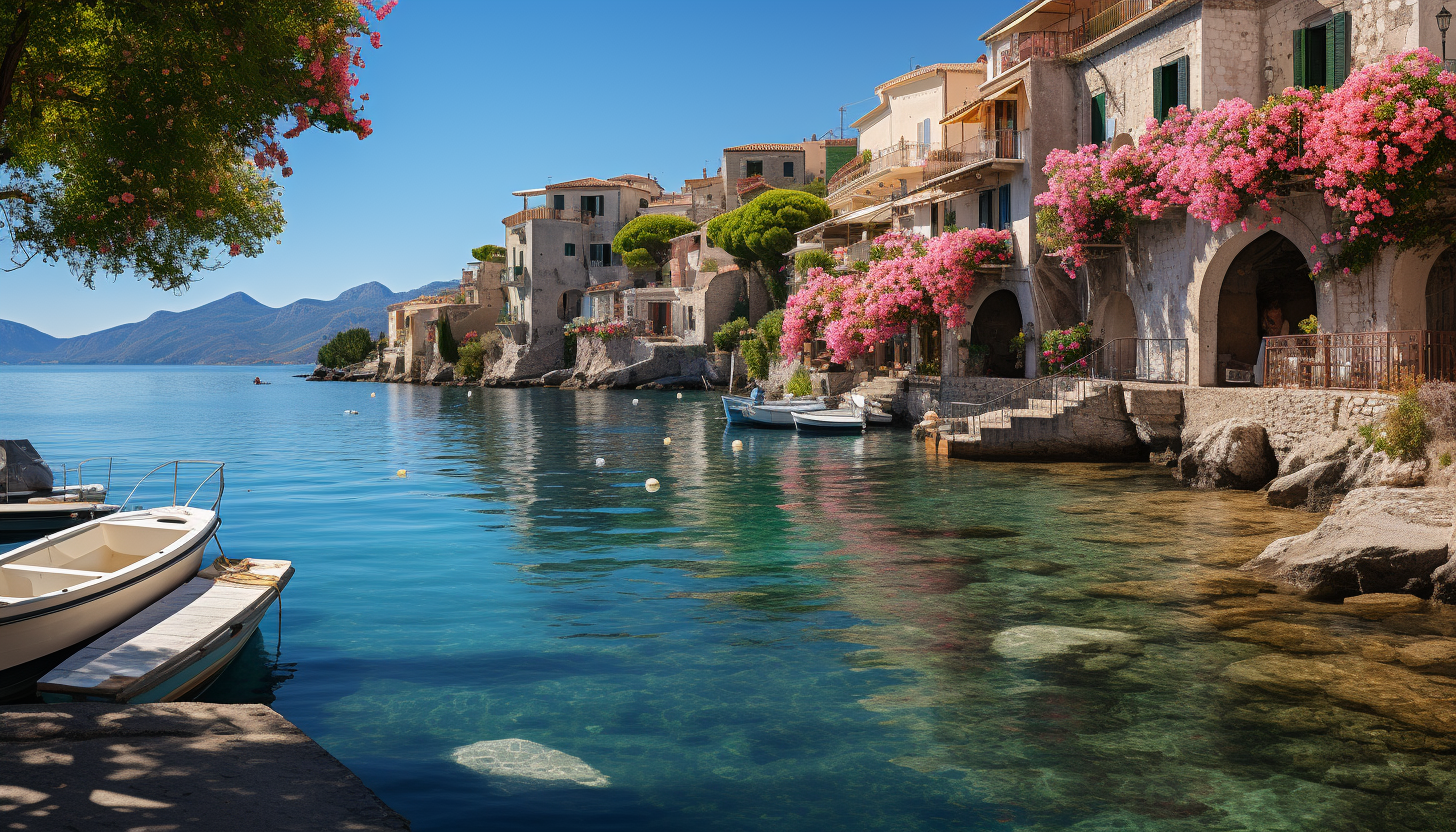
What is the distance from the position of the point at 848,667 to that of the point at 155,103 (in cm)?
843

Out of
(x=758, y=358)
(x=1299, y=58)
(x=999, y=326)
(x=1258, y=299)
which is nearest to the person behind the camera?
(x=1299, y=58)

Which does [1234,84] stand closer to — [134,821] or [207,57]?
[207,57]

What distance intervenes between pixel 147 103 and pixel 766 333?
1986 inches

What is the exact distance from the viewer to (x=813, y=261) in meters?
55.4

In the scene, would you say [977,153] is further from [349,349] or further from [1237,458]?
[349,349]

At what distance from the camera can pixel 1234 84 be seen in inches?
997

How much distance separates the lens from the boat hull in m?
8.50

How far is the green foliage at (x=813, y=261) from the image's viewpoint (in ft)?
175

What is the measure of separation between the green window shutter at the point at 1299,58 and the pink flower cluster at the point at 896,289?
11.4 m

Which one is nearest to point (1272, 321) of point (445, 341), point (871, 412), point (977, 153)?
point (977, 153)

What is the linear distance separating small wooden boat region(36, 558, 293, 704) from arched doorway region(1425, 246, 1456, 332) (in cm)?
2163

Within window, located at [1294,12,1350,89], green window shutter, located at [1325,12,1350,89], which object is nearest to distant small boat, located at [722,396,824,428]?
window, located at [1294,12,1350,89]

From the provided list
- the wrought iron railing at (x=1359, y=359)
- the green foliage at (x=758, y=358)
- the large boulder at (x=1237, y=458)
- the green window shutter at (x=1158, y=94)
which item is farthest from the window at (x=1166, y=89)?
the green foliage at (x=758, y=358)

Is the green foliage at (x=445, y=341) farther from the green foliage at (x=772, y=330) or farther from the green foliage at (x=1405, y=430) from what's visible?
the green foliage at (x=1405, y=430)
